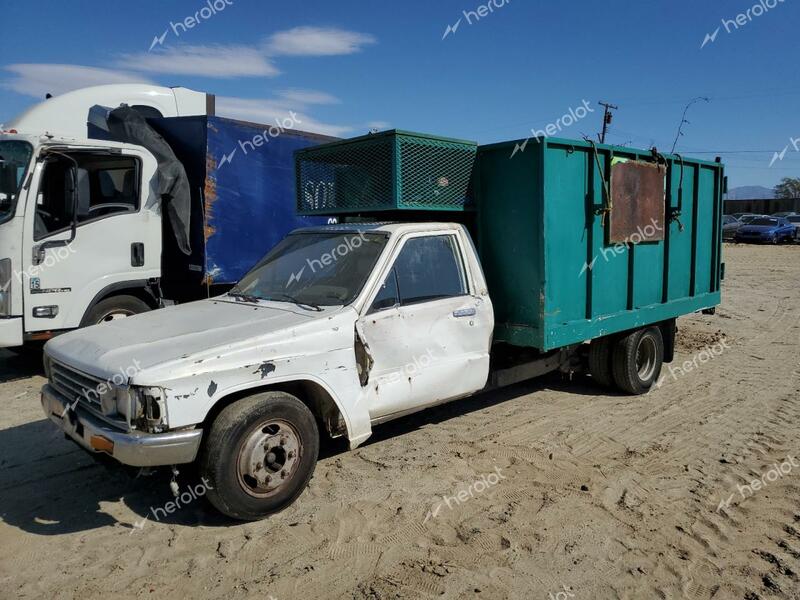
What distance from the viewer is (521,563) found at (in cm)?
354

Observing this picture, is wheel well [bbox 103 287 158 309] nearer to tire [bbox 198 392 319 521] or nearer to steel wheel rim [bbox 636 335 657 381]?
tire [bbox 198 392 319 521]

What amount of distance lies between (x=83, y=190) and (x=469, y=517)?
5578 millimetres

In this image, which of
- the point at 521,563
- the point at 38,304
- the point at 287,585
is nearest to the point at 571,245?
the point at 521,563

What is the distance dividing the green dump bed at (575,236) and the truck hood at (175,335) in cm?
189

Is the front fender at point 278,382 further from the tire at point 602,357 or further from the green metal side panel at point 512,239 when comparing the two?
the tire at point 602,357

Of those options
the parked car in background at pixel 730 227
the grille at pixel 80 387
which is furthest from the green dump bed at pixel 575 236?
the parked car in background at pixel 730 227

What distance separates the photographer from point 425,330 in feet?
15.8

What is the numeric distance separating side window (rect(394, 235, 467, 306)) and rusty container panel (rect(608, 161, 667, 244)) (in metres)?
1.84

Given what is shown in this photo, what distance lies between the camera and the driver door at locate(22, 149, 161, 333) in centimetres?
679

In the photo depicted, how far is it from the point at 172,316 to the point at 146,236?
347 cm

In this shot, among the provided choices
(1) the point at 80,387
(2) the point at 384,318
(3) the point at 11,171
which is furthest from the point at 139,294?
(2) the point at 384,318

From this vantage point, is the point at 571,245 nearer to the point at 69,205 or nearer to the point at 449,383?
the point at 449,383

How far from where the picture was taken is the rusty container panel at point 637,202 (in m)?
6.22

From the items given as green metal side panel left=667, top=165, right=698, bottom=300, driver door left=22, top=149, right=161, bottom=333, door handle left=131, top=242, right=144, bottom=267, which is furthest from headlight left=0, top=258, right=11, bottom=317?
green metal side panel left=667, top=165, right=698, bottom=300
